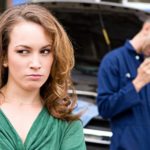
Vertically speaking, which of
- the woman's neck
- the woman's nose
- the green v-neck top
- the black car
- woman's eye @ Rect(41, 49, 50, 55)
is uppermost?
woman's eye @ Rect(41, 49, 50, 55)

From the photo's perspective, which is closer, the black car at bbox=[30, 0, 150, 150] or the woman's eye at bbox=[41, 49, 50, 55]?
the woman's eye at bbox=[41, 49, 50, 55]

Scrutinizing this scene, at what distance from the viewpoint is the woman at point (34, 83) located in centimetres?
193

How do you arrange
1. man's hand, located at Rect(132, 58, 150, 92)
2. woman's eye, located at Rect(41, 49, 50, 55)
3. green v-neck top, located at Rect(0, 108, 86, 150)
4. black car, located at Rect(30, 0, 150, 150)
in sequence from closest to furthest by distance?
green v-neck top, located at Rect(0, 108, 86, 150)
woman's eye, located at Rect(41, 49, 50, 55)
man's hand, located at Rect(132, 58, 150, 92)
black car, located at Rect(30, 0, 150, 150)

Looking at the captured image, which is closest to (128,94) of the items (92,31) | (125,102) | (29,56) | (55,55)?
(125,102)

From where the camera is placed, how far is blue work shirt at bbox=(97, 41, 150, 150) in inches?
136

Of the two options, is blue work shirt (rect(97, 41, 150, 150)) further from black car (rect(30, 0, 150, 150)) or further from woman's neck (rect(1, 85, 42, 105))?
woman's neck (rect(1, 85, 42, 105))

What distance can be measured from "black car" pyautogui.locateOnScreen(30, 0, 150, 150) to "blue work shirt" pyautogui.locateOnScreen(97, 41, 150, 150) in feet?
3.73

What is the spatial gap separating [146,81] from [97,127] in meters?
1.42

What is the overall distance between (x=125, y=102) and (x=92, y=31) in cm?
294

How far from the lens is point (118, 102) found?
3461 millimetres

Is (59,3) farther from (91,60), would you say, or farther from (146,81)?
(146,81)

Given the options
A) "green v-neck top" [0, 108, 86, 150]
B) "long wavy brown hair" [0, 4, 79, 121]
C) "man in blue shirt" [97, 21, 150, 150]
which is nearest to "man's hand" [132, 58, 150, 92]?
→ "man in blue shirt" [97, 21, 150, 150]

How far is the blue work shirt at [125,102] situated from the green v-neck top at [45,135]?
4.70 ft

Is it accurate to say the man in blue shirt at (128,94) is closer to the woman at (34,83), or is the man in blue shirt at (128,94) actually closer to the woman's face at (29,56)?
the woman at (34,83)
